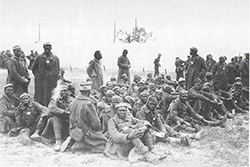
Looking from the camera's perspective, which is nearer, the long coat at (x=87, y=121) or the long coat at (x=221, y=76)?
the long coat at (x=87, y=121)

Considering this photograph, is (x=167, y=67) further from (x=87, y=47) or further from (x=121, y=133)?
(x=121, y=133)

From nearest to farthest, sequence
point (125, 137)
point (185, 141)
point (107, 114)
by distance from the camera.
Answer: point (125, 137) < point (185, 141) < point (107, 114)

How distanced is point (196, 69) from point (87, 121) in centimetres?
499

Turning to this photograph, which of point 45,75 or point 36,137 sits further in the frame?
point 45,75

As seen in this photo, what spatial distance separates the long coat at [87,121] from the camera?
6.24 meters

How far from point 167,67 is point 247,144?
61.0 feet

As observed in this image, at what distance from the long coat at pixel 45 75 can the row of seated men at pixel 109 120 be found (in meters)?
0.30

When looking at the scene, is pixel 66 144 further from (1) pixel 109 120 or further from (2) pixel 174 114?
(2) pixel 174 114

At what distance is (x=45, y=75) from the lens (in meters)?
8.52

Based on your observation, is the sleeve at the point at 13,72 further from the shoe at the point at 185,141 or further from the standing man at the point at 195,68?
the standing man at the point at 195,68

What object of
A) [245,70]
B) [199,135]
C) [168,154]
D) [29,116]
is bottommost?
[168,154]

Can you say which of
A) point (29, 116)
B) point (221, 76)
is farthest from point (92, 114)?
point (221, 76)

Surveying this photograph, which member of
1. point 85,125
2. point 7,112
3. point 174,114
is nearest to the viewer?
point 85,125

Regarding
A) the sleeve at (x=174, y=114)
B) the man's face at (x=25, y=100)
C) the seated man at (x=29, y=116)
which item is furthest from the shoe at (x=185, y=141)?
the man's face at (x=25, y=100)
